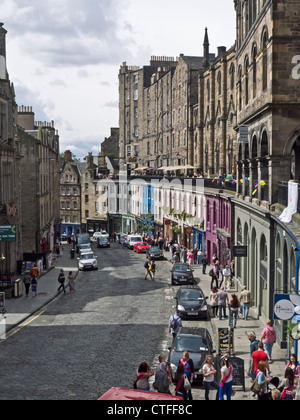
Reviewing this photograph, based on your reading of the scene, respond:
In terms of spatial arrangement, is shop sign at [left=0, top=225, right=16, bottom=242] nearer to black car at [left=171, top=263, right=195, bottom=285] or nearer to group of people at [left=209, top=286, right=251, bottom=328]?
group of people at [left=209, top=286, right=251, bottom=328]

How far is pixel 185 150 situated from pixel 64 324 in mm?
52952

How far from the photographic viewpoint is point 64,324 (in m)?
27.4

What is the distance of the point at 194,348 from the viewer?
19453mm

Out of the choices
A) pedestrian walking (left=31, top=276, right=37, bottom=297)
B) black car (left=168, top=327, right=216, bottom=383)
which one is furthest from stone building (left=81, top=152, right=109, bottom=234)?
black car (left=168, top=327, right=216, bottom=383)

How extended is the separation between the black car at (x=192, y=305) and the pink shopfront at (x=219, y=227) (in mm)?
9954

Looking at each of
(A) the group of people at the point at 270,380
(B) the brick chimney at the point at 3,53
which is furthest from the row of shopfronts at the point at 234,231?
(B) the brick chimney at the point at 3,53

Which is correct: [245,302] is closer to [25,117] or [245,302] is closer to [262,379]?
[262,379]

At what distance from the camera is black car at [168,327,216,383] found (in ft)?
61.6

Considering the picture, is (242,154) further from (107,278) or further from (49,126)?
(49,126)

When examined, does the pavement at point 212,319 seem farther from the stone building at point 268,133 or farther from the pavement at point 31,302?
the stone building at point 268,133

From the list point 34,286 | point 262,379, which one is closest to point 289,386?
point 262,379

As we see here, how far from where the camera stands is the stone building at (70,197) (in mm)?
99250

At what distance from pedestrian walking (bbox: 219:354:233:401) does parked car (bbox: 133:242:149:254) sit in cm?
4665

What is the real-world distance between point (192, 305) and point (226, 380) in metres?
13.0
